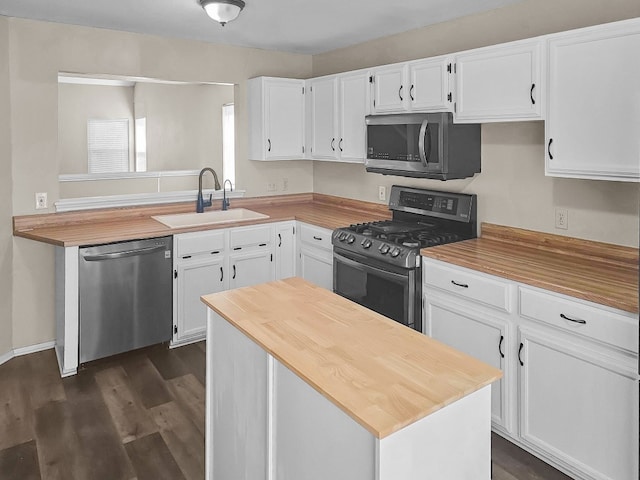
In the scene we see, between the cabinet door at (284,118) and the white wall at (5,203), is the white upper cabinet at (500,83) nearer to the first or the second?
the cabinet door at (284,118)

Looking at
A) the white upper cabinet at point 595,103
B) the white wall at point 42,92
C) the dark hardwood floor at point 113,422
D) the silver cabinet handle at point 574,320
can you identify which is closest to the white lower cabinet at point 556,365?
the silver cabinet handle at point 574,320

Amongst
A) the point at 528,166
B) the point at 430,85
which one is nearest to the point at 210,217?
the point at 430,85

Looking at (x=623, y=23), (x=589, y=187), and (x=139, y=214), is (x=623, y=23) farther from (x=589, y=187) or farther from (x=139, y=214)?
(x=139, y=214)

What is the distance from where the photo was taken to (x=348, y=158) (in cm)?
404

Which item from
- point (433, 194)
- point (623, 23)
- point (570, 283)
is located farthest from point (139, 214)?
point (623, 23)

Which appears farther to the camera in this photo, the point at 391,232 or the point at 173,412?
the point at 391,232

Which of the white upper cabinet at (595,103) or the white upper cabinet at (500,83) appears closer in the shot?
the white upper cabinet at (595,103)

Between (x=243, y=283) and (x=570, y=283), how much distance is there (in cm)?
250

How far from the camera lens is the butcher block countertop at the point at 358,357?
1.24 m

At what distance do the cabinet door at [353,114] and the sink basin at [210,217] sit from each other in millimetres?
889

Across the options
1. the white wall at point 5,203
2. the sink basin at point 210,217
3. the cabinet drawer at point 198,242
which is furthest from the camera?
the sink basin at point 210,217

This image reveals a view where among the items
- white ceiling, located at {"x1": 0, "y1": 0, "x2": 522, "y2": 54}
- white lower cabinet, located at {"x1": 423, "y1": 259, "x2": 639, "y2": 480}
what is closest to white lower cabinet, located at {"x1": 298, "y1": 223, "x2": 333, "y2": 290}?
white lower cabinet, located at {"x1": 423, "y1": 259, "x2": 639, "y2": 480}

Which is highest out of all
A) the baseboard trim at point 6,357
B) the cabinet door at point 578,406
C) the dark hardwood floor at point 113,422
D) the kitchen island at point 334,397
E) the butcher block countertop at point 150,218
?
the butcher block countertop at point 150,218

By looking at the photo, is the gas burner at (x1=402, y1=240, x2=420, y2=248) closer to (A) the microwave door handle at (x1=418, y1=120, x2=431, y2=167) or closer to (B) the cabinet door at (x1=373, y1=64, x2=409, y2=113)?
(A) the microwave door handle at (x1=418, y1=120, x2=431, y2=167)
